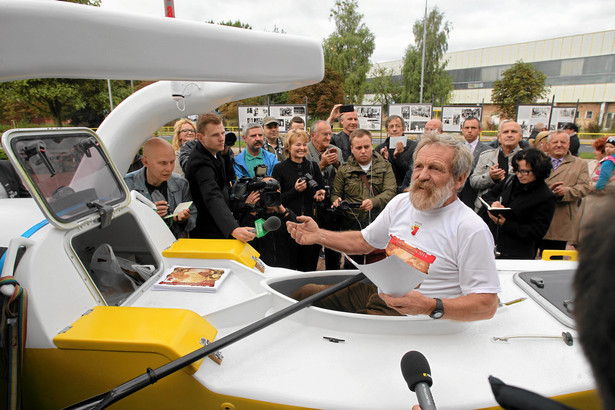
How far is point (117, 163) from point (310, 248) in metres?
2.13

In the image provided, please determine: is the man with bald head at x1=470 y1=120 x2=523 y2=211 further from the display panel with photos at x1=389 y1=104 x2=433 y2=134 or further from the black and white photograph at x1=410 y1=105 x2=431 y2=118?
the black and white photograph at x1=410 y1=105 x2=431 y2=118

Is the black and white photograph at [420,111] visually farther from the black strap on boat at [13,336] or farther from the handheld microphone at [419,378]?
the black strap on boat at [13,336]

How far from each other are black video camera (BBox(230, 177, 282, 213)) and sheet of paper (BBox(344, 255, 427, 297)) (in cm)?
166

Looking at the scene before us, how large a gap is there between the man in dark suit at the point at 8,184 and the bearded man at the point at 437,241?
1994 millimetres

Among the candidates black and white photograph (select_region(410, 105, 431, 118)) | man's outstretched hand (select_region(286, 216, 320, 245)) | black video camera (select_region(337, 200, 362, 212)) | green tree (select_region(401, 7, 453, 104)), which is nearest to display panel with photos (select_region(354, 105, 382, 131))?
black and white photograph (select_region(410, 105, 431, 118))

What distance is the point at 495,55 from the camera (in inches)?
1635

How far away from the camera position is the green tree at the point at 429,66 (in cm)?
3284

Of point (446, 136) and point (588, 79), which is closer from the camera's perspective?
point (446, 136)

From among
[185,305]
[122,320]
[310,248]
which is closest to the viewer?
[122,320]

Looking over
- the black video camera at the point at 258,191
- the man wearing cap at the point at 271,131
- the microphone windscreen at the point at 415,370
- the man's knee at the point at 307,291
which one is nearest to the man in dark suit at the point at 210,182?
the black video camera at the point at 258,191

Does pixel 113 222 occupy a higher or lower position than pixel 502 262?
higher

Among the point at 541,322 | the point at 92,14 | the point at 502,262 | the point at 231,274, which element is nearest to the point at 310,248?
the point at 231,274

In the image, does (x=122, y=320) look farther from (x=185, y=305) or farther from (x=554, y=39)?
(x=554, y=39)

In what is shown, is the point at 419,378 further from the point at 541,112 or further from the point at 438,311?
the point at 541,112
